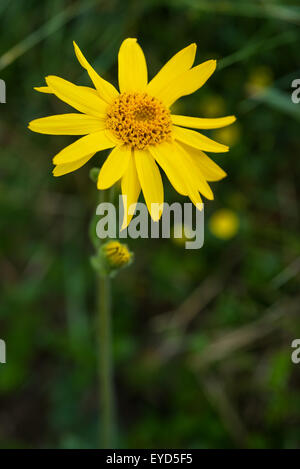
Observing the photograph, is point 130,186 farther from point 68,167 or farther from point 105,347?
point 105,347

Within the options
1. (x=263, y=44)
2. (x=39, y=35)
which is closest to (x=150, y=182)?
(x=263, y=44)

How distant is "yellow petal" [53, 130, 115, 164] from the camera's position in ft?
4.82

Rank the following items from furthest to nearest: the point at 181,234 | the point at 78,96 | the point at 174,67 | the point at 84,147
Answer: the point at 181,234, the point at 174,67, the point at 78,96, the point at 84,147

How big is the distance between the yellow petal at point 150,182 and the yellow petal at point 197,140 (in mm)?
141

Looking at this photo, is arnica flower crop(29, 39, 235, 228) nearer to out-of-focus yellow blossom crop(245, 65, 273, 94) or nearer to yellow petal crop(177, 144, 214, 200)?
yellow petal crop(177, 144, 214, 200)

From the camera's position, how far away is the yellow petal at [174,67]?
1697 millimetres

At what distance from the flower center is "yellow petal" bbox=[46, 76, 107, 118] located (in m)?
0.04

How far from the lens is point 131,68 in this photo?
176cm

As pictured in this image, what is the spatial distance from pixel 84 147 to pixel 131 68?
42 cm

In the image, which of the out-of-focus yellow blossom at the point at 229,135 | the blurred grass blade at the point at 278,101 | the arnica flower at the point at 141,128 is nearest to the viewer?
the arnica flower at the point at 141,128

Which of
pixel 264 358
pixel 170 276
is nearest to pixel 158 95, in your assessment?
pixel 170 276

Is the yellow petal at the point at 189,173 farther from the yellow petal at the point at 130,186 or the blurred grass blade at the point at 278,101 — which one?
the blurred grass blade at the point at 278,101

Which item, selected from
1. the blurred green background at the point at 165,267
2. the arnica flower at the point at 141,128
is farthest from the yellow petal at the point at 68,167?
the blurred green background at the point at 165,267
